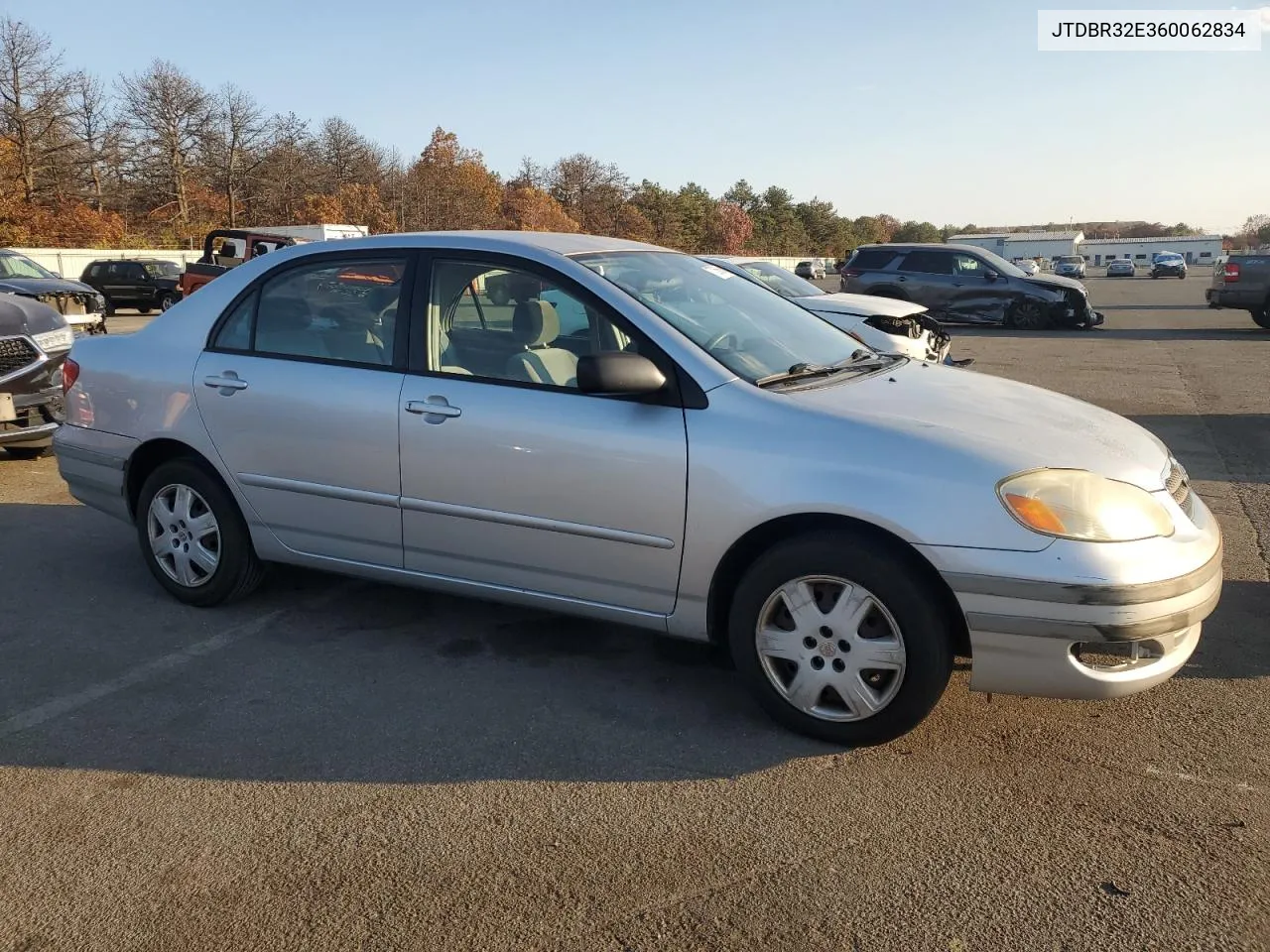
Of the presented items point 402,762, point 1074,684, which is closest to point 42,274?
point 402,762

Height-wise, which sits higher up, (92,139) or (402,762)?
(92,139)

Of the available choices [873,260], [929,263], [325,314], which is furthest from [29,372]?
[929,263]

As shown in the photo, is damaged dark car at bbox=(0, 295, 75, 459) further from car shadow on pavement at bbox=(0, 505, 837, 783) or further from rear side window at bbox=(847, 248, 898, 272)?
rear side window at bbox=(847, 248, 898, 272)

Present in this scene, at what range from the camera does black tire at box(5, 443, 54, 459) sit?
8.21 meters

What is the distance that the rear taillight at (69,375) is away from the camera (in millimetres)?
4945

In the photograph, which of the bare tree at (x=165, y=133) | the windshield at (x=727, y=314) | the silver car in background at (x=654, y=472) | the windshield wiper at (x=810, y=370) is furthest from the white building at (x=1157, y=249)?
the silver car in background at (x=654, y=472)

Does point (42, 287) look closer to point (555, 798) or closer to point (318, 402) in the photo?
point (318, 402)

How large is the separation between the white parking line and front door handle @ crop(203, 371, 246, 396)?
1.03m

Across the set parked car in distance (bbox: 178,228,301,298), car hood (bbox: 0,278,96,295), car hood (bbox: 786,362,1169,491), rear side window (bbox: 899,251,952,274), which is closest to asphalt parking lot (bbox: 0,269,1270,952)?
car hood (bbox: 786,362,1169,491)

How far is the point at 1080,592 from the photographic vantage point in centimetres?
297

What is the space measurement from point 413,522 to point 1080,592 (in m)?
2.41

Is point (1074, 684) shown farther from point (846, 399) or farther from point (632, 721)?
point (632, 721)

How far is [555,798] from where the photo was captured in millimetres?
3092

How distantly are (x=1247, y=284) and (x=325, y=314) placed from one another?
1965cm
